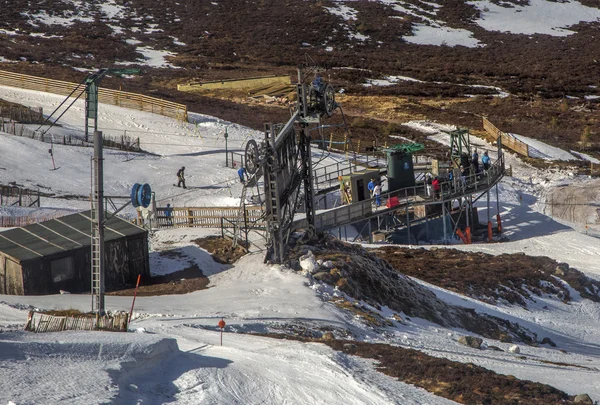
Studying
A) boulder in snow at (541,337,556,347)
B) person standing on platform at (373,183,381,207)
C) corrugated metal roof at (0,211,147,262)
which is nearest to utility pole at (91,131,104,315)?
corrugated metal roof at (0,211,147,262)

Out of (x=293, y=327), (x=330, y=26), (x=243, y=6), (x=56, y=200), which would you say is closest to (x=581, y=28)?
(x=330, y=26)

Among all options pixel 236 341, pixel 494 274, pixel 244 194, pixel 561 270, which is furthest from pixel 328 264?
pixel 561 270

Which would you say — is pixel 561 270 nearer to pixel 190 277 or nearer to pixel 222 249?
pixel 222 249

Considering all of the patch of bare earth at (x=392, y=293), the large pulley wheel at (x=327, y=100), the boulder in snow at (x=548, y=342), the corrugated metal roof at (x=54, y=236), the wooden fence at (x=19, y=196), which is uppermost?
the large pulley wheel at (x=327, y=100)

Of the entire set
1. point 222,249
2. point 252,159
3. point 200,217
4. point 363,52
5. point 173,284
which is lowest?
point 173,284

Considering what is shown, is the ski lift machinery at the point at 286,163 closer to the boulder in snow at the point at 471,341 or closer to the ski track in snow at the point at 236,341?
the ski track in snow at the point at 236,341

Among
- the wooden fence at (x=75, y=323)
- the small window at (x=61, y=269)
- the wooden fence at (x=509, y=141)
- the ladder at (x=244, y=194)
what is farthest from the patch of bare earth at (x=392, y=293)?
the wooden fence at (x=509, y=141)
